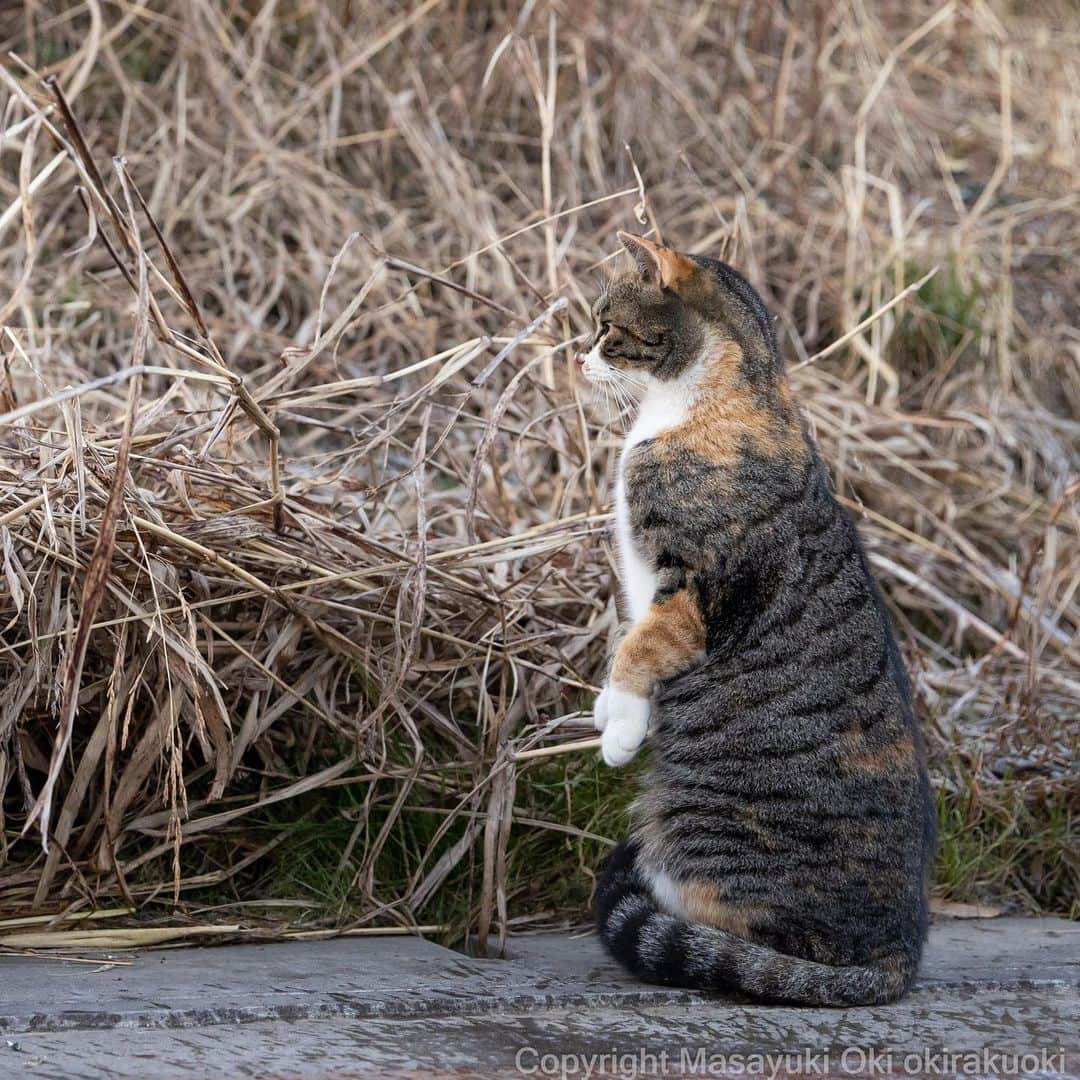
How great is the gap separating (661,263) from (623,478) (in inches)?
16.8

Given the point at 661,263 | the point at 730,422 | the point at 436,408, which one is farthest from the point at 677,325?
the point at 436,408

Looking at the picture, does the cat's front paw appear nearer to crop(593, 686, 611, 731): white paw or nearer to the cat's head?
crop(593, 686, 611, 731): white paw

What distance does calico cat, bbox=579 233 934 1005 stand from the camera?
232cm

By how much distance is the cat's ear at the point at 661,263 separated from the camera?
2678 mm

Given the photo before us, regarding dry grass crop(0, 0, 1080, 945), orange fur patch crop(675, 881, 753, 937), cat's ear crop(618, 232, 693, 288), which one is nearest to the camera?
orange fur patch crop(675, 881, 753, 937)

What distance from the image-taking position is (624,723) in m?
2.40

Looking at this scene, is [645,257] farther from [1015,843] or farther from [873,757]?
[1015,843]

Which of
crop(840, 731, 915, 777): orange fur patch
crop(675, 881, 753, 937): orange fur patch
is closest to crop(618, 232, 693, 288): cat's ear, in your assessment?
crop(840, 731, 915, 777): orange fur patch

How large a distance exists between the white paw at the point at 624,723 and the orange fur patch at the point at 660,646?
0.05 feet

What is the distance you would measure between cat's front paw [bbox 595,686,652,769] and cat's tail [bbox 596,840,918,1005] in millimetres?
262

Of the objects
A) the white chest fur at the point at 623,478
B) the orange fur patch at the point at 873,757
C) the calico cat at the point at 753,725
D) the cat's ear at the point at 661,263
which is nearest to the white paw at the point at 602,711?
the calico cat at the point at 753,725

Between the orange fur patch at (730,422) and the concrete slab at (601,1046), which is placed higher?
the orange fur patch at (730,422)

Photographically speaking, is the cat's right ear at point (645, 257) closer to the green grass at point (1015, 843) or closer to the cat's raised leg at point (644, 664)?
the cat's raised leg at point (644, 664)

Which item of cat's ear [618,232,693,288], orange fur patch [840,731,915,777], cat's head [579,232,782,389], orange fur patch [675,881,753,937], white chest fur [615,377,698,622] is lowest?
orange fur patch [675,881,753,937]
